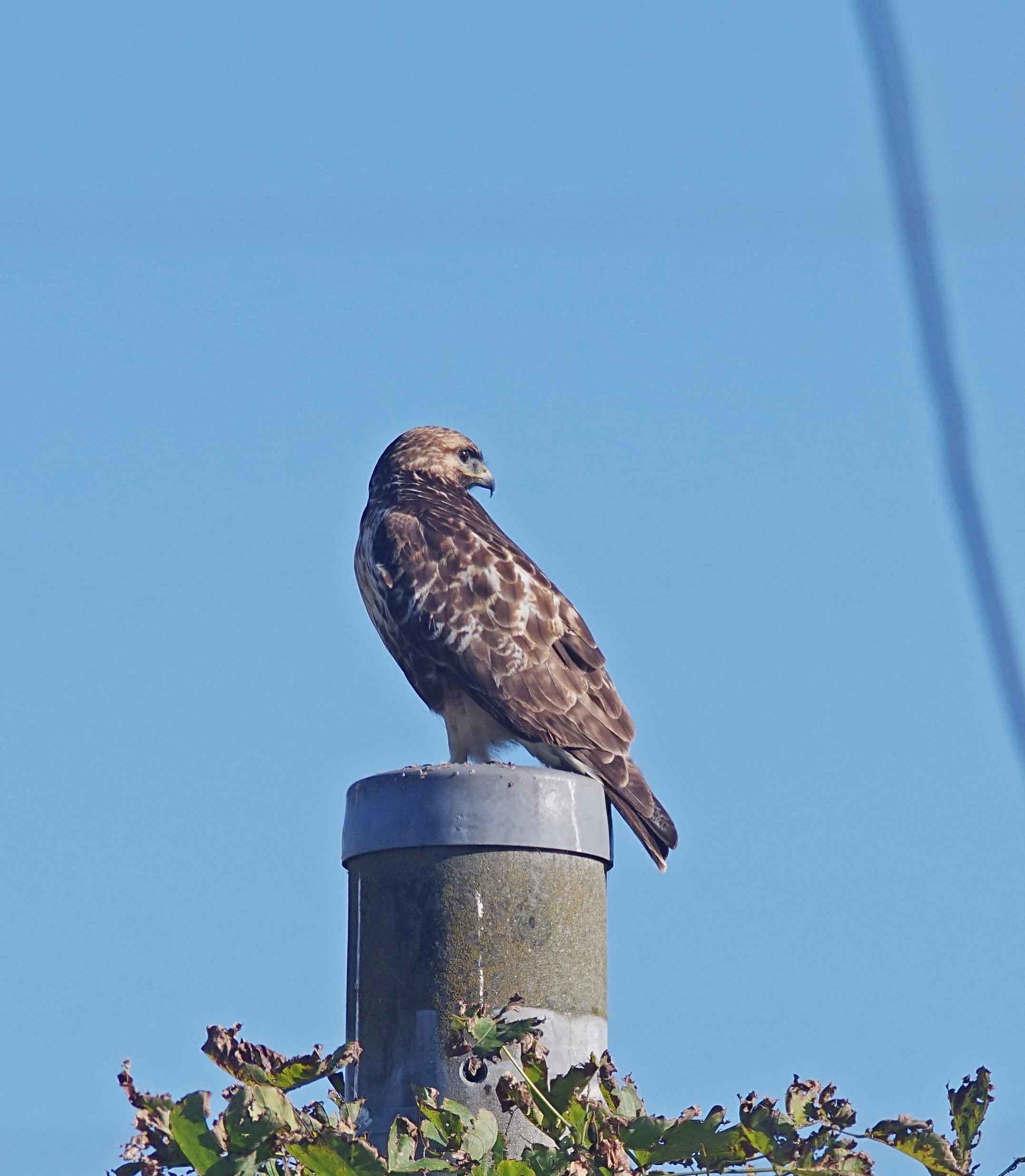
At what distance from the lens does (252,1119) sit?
254 cm

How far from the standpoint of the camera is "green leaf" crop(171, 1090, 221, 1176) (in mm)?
2498

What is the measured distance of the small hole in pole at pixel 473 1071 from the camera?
11.5ft

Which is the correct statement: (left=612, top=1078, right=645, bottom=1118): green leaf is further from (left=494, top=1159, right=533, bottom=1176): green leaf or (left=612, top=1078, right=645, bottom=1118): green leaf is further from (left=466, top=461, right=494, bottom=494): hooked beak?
(left=466, top=461, right=494, bottom=494): hooked beak

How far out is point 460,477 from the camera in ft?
29.4

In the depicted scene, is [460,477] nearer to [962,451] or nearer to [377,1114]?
[377,1114]

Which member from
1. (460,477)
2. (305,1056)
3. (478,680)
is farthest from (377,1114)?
(460,477)

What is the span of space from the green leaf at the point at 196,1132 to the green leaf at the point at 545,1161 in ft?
1.51

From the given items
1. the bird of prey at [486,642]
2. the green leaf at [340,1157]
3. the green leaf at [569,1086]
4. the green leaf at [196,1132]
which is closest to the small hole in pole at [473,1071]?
the green leaf at [569,1086]

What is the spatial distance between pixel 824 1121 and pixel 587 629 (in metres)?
4.93

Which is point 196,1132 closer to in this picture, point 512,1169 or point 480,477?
point 512,1169

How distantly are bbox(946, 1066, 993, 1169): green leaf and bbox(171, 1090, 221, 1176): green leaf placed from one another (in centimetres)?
114

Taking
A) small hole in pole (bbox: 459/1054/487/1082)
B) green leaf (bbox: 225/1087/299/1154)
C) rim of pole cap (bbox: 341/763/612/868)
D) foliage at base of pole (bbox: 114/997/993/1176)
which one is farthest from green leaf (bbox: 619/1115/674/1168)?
rim of pole cap (bbox: 341/763/612/868)

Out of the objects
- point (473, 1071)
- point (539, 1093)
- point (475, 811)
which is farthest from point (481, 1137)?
point (475, 811)

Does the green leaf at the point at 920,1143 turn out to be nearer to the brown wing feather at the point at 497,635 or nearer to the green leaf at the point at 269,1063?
the green leaf at the point at 269,1063
